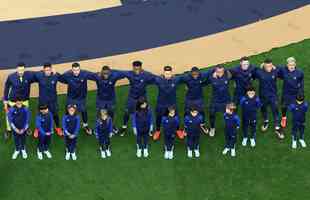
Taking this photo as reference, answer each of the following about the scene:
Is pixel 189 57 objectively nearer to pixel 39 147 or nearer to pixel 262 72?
pixel 262 72

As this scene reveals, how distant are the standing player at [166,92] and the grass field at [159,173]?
2.11 feet

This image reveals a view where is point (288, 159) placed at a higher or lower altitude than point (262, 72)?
lower

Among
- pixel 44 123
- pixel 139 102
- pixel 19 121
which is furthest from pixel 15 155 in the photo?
pixel 139 102

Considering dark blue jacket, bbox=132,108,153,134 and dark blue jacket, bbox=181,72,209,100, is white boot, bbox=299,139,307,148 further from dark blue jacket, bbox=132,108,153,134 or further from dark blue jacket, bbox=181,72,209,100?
dark blue jacket, bbox=132,108,153,134

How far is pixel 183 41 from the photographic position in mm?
17641

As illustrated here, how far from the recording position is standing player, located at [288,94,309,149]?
13953 mm

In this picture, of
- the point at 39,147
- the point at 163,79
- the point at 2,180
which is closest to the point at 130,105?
the point at 163,79

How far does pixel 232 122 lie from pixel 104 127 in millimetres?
2592

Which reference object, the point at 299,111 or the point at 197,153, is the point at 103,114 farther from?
the point at 299,111

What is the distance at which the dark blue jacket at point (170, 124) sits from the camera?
13.9 metres

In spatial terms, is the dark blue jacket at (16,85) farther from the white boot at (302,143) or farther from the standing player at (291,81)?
the white boot at (302,143)

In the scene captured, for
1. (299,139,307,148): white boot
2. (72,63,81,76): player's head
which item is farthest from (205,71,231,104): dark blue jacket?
(72,63,81,76): player's head

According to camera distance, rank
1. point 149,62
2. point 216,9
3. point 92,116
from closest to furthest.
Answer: point 92,116 < point 149,62 < point 216,9

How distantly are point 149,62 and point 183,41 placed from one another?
1240 mm
